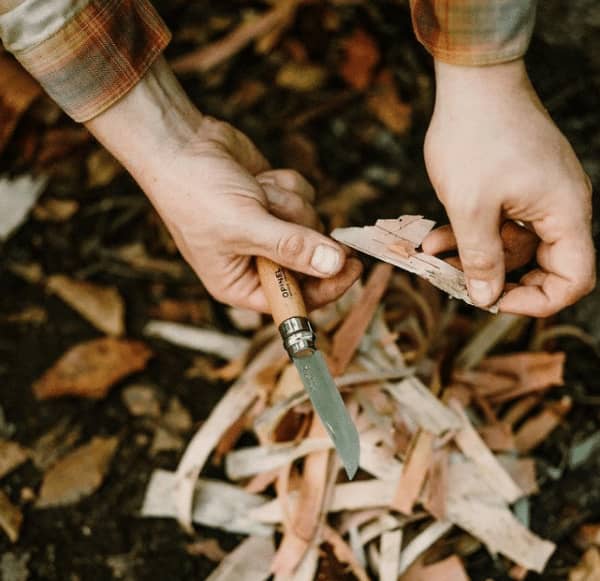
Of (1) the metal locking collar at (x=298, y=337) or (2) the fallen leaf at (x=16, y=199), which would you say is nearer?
(1) the metal locking collar at (x=298, y=337)

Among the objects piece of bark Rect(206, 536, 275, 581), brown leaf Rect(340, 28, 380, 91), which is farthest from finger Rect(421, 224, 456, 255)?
brown leaf Rect(340, 28, 380, 91)

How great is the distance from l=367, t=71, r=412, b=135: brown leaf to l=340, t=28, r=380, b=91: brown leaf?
2.2 inches

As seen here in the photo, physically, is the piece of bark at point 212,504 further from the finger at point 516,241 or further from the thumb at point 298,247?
the finger at point 516,241

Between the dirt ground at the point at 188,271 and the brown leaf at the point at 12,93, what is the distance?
59 millimetres

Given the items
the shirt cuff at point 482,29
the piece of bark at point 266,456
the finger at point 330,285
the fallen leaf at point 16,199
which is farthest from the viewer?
the fallen leaf at point 16,199

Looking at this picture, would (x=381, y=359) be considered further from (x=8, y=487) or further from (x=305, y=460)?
(x=8, y=487)

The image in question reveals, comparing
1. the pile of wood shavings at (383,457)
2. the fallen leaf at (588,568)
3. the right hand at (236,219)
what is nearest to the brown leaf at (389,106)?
the pile of wood shavings at (383,457)

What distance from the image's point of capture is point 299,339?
1.39 m

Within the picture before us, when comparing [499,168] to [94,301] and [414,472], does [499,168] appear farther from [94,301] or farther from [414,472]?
[94,301]

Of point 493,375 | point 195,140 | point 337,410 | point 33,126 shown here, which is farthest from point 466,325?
point 33,126

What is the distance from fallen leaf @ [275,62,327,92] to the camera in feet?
9.07

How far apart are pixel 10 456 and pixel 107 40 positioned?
1170mm

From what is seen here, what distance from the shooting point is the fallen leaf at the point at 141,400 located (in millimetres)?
2096

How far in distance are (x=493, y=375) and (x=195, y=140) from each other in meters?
1.02
